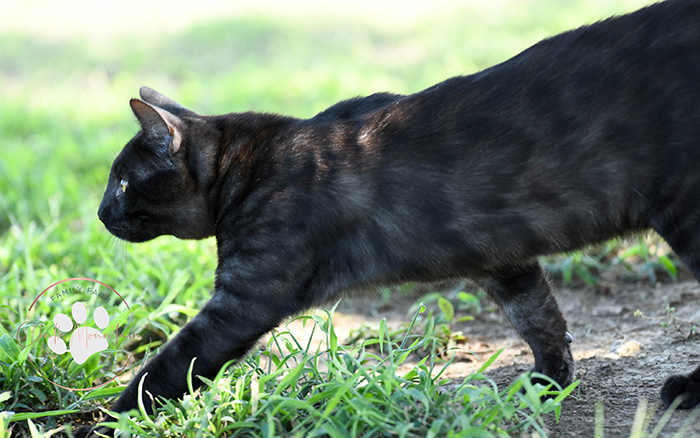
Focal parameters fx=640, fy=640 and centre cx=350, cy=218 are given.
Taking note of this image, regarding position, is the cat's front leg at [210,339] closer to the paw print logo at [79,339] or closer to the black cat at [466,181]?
the black cat at [466,181]

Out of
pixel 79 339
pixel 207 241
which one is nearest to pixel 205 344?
pixel 79 339

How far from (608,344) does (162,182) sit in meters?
1.95

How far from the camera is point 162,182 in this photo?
2354 mm

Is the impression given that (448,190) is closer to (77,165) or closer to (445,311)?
(445,311)

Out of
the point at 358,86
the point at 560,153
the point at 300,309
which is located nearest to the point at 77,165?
the point at 358,86

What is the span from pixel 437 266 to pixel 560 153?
526 mm

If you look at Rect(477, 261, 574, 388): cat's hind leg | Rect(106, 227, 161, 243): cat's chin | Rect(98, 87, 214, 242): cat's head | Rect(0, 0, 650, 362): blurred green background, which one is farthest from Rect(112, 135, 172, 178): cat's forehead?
Rect(477, 261, 574, 388): cat's hind leg

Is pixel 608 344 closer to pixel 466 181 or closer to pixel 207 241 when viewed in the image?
pixel 466 181

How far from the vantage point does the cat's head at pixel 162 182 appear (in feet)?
7.54

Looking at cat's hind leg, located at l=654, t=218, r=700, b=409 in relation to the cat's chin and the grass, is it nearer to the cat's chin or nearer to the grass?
the grass

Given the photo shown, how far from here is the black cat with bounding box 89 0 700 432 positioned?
192 centimetres

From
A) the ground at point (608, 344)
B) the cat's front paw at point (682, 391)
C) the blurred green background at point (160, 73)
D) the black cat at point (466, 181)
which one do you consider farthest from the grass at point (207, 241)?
the cat's front paw at point (682, 391)

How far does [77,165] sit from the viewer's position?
5125mm

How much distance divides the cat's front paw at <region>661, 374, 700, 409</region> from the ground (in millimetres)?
38
